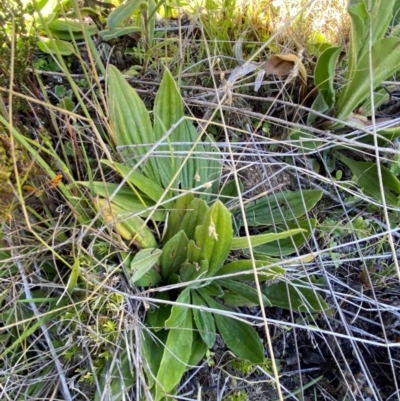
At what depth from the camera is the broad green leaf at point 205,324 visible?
992mm

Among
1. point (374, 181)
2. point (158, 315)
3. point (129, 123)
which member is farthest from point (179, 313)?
point (374, 181)

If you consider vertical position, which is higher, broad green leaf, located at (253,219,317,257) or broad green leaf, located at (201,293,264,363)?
broad green leaf, located at (253,219,317,257)

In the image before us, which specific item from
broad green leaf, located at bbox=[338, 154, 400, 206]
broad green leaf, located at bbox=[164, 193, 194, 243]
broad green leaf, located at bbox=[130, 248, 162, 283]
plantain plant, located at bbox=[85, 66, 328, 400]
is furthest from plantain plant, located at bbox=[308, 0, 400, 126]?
broad green leaf, located at bbox=[130, 248, 162, 283]

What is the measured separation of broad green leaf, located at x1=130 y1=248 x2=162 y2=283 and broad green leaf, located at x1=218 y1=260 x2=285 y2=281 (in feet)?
0.53

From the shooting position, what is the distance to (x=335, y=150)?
1239 mm

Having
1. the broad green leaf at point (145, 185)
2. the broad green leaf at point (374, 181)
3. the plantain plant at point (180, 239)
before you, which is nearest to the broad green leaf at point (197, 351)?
the plantain plant at point (180, 239)

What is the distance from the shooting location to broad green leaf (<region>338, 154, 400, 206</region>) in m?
1.15

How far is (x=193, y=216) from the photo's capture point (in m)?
1.00

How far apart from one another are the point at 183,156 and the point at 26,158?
353 millimetres

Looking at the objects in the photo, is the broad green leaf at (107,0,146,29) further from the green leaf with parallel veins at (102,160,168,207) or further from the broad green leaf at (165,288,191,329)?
the broad green leaf at (165,288,191,329)

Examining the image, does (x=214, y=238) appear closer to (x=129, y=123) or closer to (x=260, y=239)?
(x=260, y=239)

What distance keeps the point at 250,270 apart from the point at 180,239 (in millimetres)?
168

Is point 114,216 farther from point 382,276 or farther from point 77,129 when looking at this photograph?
point 382,276

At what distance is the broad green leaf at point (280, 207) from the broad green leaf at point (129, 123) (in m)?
0.25
